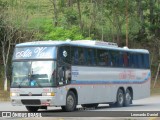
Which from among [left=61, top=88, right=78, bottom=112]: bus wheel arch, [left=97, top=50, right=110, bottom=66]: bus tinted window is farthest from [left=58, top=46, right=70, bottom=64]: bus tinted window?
[left=97, top=50, right=110, bottom=66]: bus tinted window

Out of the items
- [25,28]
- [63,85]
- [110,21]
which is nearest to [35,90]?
[63,85]

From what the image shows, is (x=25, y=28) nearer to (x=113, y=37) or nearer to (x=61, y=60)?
(x=113, y=37)

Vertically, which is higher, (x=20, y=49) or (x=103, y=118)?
(x=20, y=49)

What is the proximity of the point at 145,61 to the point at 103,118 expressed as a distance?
13920mm

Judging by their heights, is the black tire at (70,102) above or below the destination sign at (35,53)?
below

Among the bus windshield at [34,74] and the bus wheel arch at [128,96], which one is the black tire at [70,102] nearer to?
the bus windshield at [34,74]

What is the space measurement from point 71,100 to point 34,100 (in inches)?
81.3

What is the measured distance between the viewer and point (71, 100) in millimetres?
24359

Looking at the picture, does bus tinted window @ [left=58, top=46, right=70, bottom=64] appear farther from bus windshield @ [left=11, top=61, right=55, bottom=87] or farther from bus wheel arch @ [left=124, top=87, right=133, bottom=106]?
bus wheel arch @ [left=124, top=87, right=133, bottom=106]

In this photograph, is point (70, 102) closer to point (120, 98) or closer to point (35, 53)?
point (35, 53)

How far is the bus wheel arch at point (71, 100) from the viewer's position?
24.0m

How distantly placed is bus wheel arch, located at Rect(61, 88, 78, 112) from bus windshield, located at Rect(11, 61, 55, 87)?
1432 mm

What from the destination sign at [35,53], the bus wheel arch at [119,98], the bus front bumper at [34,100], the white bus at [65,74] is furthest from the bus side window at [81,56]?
the bus wheel arch at [119,98]

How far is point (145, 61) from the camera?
108 feet
